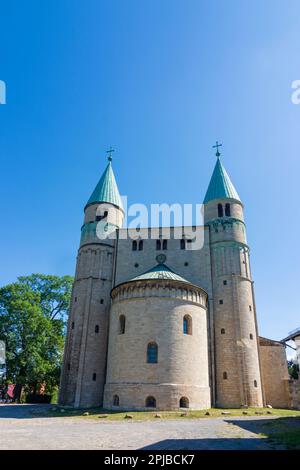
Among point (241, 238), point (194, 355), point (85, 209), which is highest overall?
point (85, 209)

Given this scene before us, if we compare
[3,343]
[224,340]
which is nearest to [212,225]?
[224,340]

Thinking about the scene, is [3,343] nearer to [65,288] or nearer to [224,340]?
[65,288]

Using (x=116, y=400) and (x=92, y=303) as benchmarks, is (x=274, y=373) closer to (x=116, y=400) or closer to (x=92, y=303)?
(x=116, y=400)

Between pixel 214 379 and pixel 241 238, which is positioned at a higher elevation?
pixel 241 238

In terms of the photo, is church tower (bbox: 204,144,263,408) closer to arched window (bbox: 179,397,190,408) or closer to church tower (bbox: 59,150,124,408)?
arched window (bbox: 179,397,190,408)

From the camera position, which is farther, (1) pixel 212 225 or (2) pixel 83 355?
(1) pixel 212 225

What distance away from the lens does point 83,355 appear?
30.3 metres

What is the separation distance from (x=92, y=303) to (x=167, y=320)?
9.57m

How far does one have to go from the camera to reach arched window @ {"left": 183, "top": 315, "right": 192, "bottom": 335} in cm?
2684

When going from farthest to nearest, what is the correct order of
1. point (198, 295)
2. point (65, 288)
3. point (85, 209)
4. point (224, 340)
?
point (65, 288) → point (85, 209) → point (224, 340) → point (198, 295)

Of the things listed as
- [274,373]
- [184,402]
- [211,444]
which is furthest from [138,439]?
[274,373]

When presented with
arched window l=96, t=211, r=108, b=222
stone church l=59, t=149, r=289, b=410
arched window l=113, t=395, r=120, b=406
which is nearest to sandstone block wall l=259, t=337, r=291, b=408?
stone church l=59, t=149, r=289, b=410
